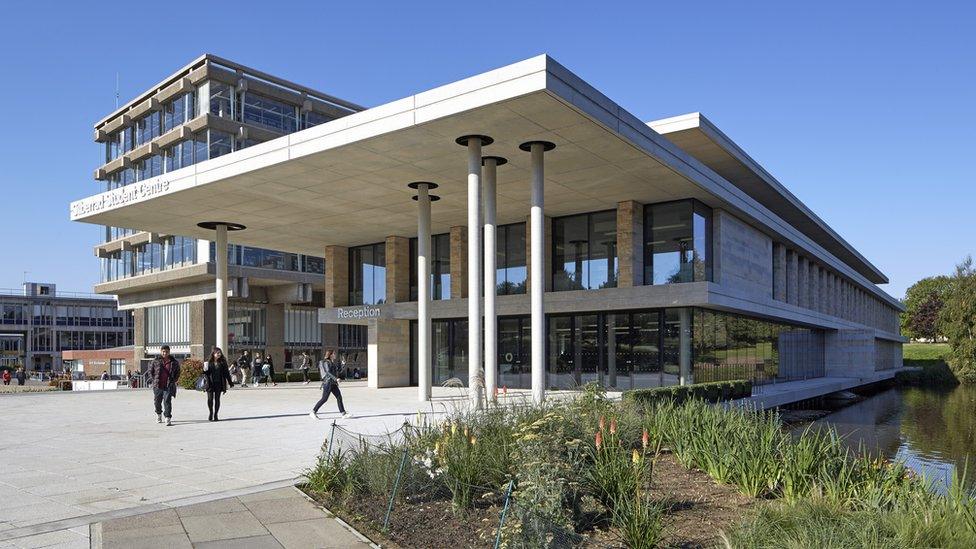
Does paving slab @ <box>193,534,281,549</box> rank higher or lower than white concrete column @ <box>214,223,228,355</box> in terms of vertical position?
lower

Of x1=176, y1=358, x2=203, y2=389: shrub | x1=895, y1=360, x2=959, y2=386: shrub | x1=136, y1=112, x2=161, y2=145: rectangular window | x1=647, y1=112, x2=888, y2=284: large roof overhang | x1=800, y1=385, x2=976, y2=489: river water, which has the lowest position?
x1=895, y1=360, x2=959, y2=386: shrub

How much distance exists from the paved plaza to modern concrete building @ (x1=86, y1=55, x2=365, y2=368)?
1241 inches

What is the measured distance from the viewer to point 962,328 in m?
57.9

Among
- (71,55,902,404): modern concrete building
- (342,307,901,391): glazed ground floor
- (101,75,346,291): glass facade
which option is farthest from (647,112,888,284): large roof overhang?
(101,75,346,291): glass facade

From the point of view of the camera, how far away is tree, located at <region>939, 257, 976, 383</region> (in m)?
55.9

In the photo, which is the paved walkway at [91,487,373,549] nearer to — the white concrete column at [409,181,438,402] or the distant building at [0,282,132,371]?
the white concrete column at [409,181,438,402]

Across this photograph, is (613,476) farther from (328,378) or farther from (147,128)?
(147,128)

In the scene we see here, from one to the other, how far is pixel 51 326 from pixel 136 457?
92.2 m

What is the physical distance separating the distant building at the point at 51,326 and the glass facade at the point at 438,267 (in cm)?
6913

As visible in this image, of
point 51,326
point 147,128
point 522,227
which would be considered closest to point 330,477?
point 522,227

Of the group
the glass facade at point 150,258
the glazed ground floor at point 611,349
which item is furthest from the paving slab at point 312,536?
the glass facade at point 150,258

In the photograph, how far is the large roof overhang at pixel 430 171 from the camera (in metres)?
17.1

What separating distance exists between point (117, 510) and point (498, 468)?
4.08m

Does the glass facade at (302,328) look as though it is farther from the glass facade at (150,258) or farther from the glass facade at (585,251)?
the glass facade at (585,251)
